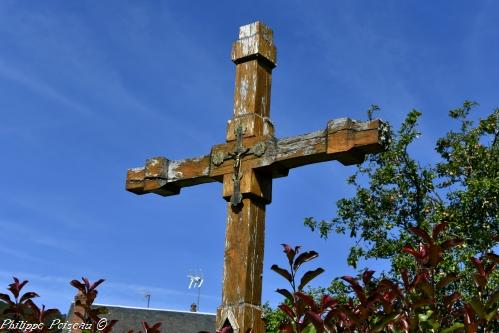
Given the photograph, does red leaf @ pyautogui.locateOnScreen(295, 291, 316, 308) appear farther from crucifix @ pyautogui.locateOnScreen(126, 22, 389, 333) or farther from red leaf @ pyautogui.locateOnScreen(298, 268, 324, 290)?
crucifix @ pyautogui.locateOnScreen(126, 22, 389, 333)

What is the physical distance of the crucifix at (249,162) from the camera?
4465 mm

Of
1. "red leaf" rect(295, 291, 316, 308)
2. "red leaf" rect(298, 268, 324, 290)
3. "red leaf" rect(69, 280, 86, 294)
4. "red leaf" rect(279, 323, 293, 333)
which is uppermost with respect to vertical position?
"red leaf" rect(69, 280, 86, 294)

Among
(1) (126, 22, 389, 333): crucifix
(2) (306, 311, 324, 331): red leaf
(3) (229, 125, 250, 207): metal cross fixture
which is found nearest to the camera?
(2) (306, 311, 324, 331): red leaf

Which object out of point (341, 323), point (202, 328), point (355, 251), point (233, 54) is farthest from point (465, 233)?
point (202, 328)

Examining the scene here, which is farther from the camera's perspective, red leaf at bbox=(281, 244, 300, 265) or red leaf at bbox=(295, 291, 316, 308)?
red leaf at bbox=(281, 244, 300, 265)

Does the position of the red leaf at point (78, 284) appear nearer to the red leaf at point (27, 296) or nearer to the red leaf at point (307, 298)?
the red leaf at point (27, 296)

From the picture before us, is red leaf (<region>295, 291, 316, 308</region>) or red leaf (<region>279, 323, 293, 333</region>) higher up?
red leaf (<region>295, 291, 316, 308</region>)

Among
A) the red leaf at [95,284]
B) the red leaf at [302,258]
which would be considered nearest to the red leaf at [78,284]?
the red leaf at [95,284]

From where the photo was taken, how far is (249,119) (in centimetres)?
511

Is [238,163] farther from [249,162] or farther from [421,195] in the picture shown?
[421,195]

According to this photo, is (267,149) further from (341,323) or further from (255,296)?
(341,323)

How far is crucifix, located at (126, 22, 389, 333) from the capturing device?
446 cm

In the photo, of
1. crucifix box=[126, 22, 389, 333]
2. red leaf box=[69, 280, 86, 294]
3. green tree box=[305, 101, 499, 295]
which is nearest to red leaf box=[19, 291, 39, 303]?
red leaf box=[69, 280, 86, 294]

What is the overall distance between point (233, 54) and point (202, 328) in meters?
29.8
